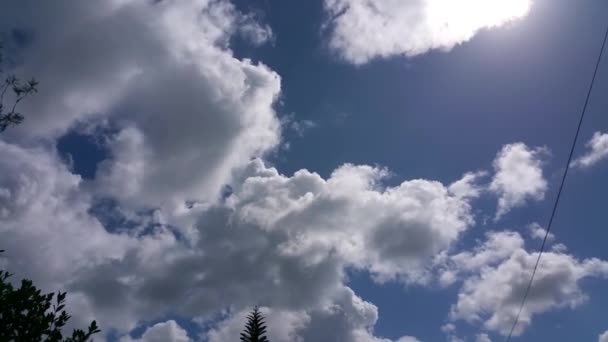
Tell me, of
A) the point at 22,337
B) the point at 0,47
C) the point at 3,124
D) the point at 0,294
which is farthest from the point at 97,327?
the point at 0,47

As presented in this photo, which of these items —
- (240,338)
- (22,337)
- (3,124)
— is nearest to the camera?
(22,337)

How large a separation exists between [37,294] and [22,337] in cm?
155

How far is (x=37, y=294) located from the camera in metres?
16.6

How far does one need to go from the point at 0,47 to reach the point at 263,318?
25680 millimetres

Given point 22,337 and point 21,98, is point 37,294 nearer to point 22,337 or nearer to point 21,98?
point 22,337

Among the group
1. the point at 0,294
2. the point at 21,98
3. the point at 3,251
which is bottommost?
the point at 0,294

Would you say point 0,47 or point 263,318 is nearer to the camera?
point 0,47

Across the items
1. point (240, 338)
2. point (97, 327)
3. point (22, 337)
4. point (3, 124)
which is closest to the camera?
point (22, 337)

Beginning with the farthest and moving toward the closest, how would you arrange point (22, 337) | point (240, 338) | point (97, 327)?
point (240, 338)
point (97, 327)
point (22, 337)

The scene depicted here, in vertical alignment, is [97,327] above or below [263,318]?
below

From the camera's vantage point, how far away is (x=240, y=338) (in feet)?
111

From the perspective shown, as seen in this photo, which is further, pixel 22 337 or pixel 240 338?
pixel 240 338

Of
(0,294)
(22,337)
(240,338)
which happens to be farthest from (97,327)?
(240,338)

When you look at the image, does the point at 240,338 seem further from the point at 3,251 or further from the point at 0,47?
the point at 0,47
